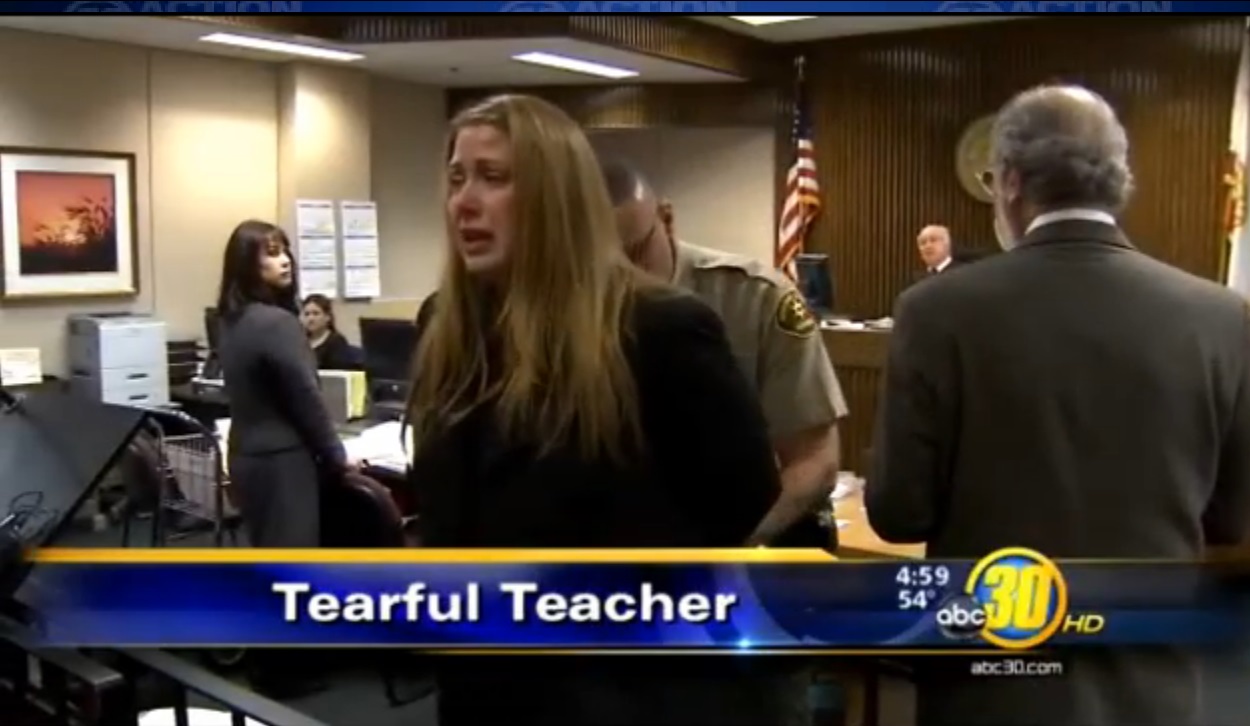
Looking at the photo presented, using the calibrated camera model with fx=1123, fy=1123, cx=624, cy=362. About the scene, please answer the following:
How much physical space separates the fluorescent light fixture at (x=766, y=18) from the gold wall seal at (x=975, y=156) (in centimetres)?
26

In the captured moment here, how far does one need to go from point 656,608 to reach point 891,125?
712mm

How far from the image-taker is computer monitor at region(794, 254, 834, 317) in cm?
151

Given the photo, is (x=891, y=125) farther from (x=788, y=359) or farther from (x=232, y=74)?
(x=232, y=74)

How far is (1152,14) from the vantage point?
4.66 ft

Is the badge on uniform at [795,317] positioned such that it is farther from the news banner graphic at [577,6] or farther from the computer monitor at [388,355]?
the computer monitor at [388,355]

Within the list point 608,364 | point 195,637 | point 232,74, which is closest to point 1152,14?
point 608,364

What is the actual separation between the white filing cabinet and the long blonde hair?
420 millimetres

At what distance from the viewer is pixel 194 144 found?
4.73 feet

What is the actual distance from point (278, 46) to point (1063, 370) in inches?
42.5

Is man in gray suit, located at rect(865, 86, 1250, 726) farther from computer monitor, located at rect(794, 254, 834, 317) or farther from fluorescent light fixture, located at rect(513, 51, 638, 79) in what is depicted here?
fluorescent light fixture, located at rect(513, 51, 638, 79)

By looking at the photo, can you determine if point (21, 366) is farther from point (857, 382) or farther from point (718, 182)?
point (857, 382)

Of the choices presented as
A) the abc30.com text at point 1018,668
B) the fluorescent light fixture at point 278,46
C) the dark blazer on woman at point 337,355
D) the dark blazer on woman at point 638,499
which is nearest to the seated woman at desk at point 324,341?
the dark blazer on woman at point 337,355

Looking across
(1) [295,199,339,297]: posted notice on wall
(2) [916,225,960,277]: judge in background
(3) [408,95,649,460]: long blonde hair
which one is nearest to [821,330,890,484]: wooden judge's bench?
(2) [916,225,960,277]: judge in background

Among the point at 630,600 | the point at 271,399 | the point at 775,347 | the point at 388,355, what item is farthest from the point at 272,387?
the point at 775,347
